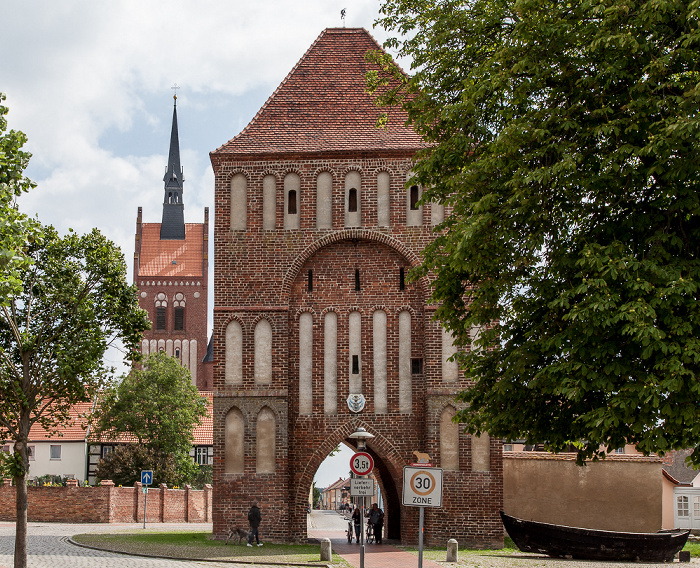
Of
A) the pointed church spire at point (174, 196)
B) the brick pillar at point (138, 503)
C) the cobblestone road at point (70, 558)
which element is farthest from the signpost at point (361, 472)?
the pointed church spire at point (174, 196)

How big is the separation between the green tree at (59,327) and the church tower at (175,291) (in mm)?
65475

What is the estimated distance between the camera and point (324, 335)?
2562 cm

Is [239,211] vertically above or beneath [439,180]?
above

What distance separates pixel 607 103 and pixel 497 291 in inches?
117

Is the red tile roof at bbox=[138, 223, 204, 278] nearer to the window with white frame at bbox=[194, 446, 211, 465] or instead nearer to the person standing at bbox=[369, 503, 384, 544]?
the window with white frame at bbox=[194, 446, 211, 465]

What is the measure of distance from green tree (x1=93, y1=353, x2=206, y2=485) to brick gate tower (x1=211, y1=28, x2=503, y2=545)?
26.8 metres

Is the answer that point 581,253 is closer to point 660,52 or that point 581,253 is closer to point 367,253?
point 660,52

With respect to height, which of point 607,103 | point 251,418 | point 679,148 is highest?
point 607,103

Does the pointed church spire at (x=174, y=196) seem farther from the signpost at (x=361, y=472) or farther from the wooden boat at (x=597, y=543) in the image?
the signpost at (x=361, y=472)

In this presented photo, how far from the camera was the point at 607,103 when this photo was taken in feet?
43.3

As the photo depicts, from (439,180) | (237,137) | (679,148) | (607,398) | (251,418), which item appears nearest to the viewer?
(679,148)

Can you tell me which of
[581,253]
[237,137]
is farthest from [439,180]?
[237,137]

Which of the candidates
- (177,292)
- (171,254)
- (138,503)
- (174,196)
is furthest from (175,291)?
(138,503)

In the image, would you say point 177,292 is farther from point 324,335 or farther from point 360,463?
point 360,463
